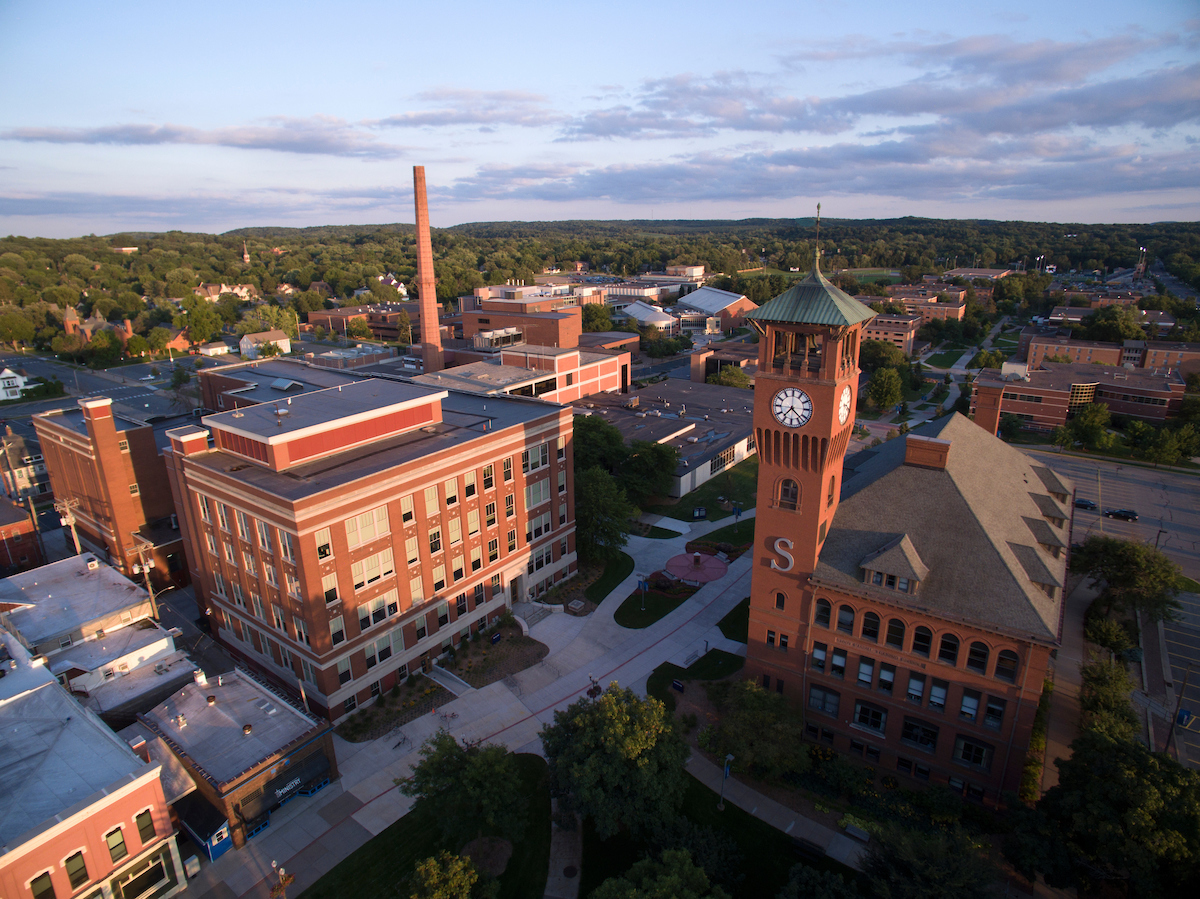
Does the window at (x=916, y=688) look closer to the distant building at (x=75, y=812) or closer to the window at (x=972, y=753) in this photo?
the window at (x=972, y=753)

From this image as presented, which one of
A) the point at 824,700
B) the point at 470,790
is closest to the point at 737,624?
the point at 824,700

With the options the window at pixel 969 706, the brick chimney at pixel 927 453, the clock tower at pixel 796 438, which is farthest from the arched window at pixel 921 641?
the brick chimney at pixel 927 453

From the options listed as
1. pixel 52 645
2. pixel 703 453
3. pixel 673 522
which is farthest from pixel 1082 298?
pixel 52 645

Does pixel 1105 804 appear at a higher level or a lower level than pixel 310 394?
lower

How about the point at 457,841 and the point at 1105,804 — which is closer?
the point at 1105,804

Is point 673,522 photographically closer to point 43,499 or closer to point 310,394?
point 310,394

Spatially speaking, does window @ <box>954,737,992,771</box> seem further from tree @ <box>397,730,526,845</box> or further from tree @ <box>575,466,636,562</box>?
tree @ <box>575,466,636,562</box>
